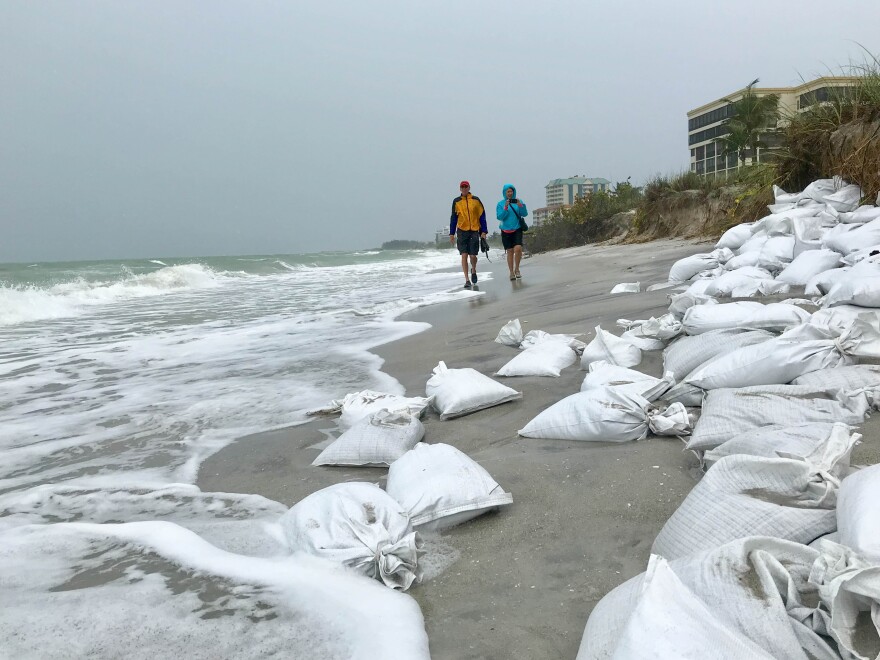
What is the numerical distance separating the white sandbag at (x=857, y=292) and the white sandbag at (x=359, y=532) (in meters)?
2.16

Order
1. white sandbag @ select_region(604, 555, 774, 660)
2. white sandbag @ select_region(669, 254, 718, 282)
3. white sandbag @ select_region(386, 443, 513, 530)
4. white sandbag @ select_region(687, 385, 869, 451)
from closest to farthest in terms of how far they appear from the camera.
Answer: white sandbag @ select_region(604, 555, 774, 660) → white sandbag @ select_region(386, 443, 513, 530) → white sandbag @ select_region(687, 385, 869, 451) → white sandbag @ select_region(669, 254, 718, 282)

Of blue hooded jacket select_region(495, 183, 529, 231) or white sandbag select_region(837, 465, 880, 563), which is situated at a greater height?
blue hooded jacket select_region(495, 183, 529, 231)

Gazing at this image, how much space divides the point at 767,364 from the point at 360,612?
1.61 metres

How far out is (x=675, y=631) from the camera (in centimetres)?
89

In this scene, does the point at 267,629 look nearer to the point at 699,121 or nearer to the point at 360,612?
the point at 360,612

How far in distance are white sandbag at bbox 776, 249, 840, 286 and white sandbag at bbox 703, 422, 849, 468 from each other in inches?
102

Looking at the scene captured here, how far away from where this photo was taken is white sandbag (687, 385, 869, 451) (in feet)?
5.85

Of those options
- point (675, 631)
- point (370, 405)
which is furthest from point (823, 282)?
point (675, 631)

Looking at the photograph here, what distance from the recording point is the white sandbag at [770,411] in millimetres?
1783

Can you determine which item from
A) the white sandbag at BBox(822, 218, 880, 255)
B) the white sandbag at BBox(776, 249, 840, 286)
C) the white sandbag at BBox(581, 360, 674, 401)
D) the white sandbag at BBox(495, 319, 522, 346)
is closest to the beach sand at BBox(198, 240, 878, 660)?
the white sandbag at BBox(581, 360, 674, 401)

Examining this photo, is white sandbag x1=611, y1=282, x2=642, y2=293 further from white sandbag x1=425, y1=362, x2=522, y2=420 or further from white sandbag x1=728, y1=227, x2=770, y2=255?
white sandbag x1=425, y1=362, x2=522, y2=420

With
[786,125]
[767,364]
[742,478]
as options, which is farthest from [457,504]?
[786,125]

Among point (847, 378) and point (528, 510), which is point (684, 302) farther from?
point (528, 510)

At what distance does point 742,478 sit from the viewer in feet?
4.44
